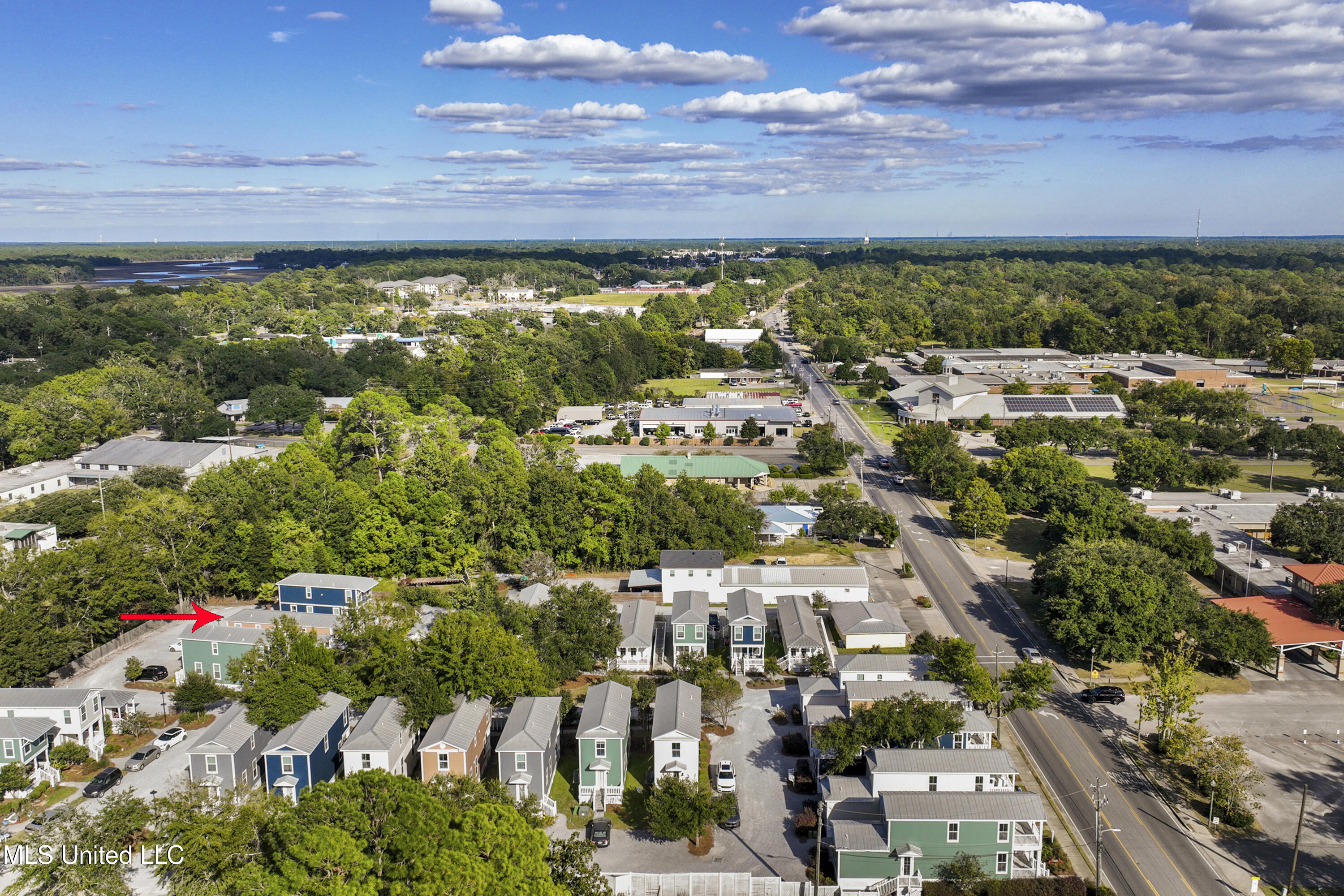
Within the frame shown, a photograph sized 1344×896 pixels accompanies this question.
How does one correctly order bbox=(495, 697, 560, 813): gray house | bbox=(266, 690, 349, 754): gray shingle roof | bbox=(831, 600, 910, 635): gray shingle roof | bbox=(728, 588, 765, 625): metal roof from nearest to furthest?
bbox=(495, 697, 560, 813): gray house → bbox=(266, 690, 349, 754): gray shingle roof → bbox=(728, 588, 765, 625): metal roof → bbox=(831, 600, 910, 635): gray shingle roof

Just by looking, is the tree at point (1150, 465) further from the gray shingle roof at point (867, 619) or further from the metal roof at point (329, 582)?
the metal roof at point (329, 582)

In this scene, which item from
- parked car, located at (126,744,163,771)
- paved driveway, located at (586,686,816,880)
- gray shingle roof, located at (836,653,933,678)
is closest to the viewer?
paved driveway, located at (586,686,816,880)

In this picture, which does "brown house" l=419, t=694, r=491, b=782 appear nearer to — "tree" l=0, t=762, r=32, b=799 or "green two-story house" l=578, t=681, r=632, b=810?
"green two-story house" l=578, t=681, r=632, b=810

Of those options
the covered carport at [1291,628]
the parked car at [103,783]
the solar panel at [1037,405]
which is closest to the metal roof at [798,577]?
the covered carport at [1291,628]

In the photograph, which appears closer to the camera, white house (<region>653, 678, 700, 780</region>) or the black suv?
white house (<region>653, 678, 700, 780</region>)

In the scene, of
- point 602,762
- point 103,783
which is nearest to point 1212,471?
point 602,762

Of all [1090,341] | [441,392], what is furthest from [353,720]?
[1090,341]

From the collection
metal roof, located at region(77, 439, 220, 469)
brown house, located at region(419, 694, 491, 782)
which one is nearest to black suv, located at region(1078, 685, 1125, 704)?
brown house, located at region(419, 694, 491, 782)

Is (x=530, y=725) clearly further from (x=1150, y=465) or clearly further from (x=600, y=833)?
(x=1150, y=465)
